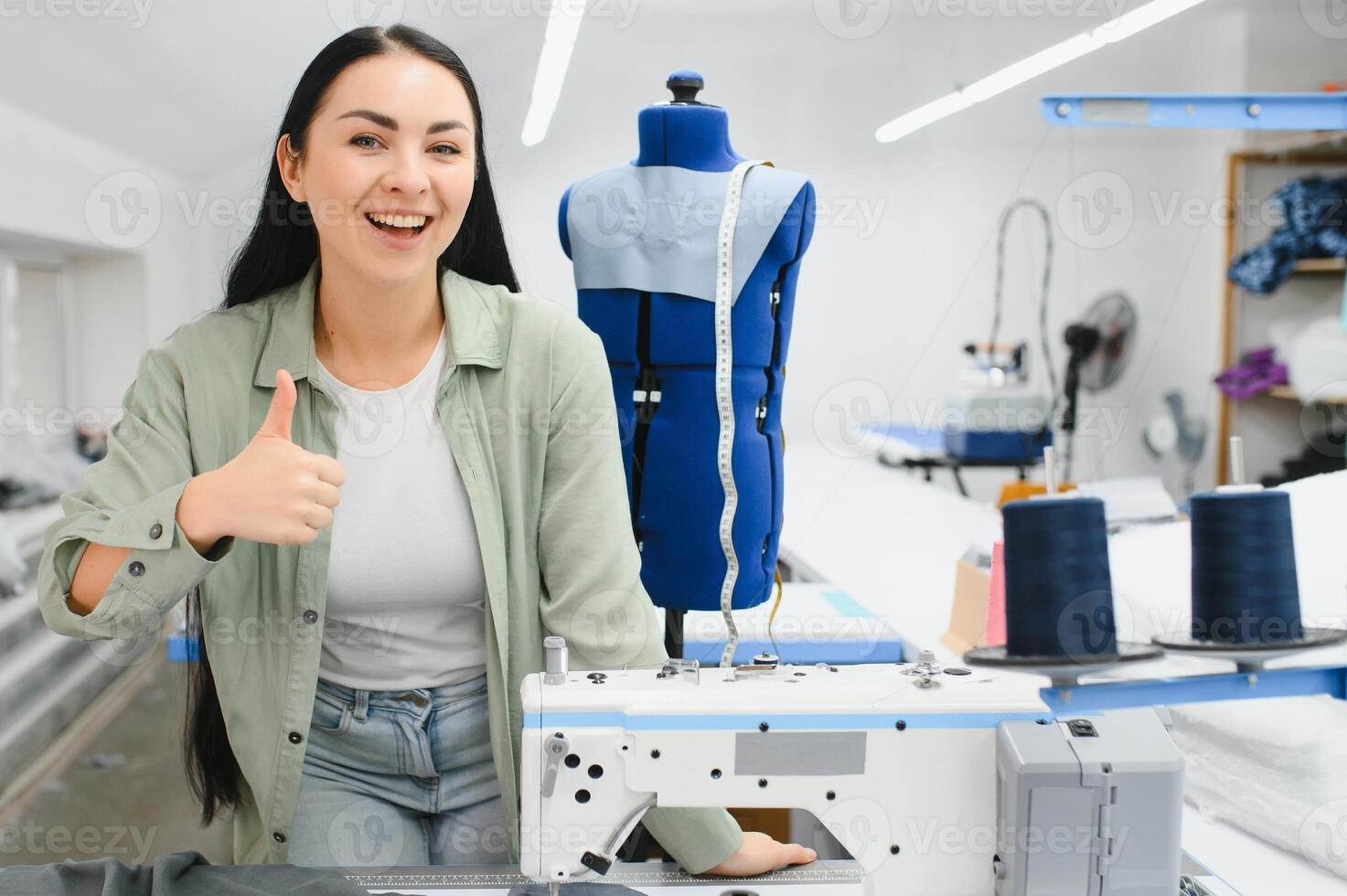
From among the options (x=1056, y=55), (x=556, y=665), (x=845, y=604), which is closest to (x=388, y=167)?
(x=556, y=665)

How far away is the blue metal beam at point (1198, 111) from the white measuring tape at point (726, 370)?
468 millimetres

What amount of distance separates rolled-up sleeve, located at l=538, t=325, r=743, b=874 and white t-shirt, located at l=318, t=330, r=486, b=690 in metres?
0.09

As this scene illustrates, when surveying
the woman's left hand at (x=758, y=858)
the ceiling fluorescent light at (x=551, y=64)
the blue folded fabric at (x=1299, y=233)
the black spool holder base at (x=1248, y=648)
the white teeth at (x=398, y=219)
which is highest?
the ceiling fluorescent light at (x=551, y=64)

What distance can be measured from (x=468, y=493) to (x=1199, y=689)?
28.2 inches

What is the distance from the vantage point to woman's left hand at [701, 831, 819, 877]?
102 centimetres

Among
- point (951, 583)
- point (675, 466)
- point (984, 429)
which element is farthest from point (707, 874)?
point (984, 429)

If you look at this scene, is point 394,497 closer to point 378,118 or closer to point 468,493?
point 468,493

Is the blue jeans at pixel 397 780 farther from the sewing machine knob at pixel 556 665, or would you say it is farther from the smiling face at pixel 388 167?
the smiling face at pixel 388 167

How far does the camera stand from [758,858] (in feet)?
3.40

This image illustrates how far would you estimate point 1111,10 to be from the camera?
4.48m

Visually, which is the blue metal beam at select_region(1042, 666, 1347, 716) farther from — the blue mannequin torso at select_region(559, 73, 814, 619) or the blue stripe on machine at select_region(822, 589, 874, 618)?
the blue stripe on machine at select_region(822, 589, 874, 618)

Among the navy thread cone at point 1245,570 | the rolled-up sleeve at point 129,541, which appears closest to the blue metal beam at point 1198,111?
the navy thread cone at point 1245,570

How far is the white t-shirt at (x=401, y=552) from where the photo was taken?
118 cm

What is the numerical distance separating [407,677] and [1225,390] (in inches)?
176
